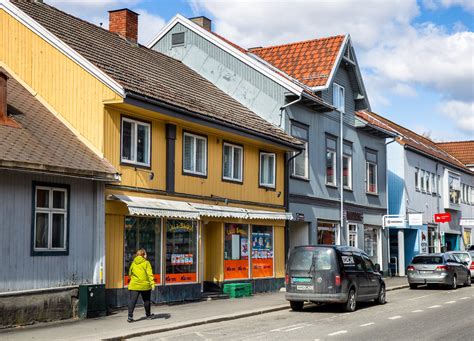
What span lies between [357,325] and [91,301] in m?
6.20

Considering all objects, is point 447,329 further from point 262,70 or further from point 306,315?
point 262,70

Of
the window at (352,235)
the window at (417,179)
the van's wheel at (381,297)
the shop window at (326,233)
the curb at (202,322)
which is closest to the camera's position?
the curb at (202,322)

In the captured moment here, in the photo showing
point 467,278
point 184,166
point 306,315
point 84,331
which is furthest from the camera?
point 467,278

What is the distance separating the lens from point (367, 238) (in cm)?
3494

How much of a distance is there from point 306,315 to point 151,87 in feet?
25.2

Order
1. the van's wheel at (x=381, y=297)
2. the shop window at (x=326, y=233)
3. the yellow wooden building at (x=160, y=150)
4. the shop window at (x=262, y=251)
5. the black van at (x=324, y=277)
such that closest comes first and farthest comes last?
the black van at (x=324, y=277) < the yellow wooden building at (x=160, y=150) < the van's wheel at (x=381, y=297) < the shop window at (x=262, y=251) < the shop window at (x=326, y=233)

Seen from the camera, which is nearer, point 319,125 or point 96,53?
point 96,53

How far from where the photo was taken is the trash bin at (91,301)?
670 inches

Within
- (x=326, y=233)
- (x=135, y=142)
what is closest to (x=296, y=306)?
(x=135, y=142)

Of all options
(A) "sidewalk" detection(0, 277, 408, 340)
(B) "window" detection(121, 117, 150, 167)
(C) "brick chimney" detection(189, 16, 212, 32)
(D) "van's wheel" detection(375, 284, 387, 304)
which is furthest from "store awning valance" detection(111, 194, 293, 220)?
(C) "brick chimney" detection(189, 16, 212, 32)

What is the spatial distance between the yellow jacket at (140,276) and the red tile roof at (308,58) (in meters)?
15.0

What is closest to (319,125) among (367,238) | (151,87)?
(367,238)

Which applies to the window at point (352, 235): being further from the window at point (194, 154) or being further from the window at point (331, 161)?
the window at point (194, 154)

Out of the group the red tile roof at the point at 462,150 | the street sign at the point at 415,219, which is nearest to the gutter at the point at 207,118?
the street sign at the point at 415,219
